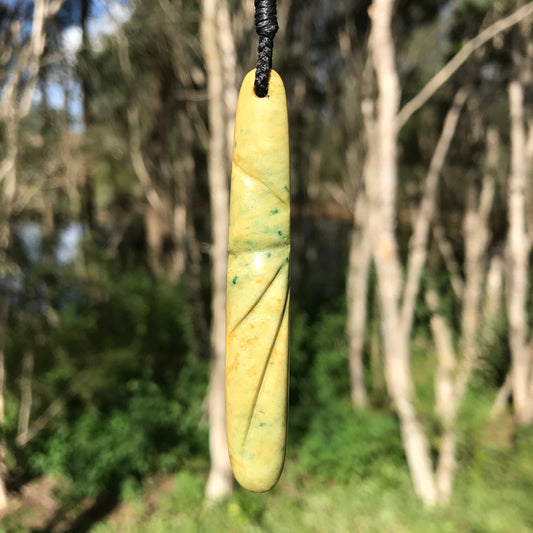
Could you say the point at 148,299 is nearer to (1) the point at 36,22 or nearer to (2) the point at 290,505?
(2) the point at 290,505

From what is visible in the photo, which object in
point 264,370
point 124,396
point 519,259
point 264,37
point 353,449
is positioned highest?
point 264,37

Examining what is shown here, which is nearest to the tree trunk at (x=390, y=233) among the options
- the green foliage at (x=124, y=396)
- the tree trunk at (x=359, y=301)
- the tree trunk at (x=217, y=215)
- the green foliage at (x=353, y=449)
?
the green foliage at (x=353, y=449)

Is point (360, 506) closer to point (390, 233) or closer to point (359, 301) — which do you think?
point (359, 301)

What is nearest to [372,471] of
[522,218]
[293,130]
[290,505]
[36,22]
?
[290,505]

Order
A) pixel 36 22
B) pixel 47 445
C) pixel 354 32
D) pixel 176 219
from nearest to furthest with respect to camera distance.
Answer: pixel 36 22 < pixel 47 445 < pixel 354 32 < pixel 176 219

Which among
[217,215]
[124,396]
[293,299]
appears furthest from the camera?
[124,396]

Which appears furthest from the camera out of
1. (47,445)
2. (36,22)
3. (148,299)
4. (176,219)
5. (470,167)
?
(176,219)

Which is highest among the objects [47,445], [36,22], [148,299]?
[36,22]

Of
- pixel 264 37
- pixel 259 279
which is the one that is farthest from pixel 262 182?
pixel 264 37
